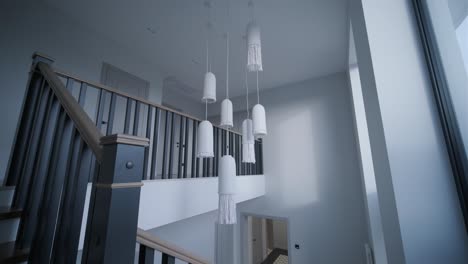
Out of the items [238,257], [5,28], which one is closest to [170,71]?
[5,28]

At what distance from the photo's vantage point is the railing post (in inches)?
22.1

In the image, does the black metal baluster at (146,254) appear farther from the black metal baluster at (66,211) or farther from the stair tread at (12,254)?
the stair tread at (12,254)

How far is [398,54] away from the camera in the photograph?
3.80ft

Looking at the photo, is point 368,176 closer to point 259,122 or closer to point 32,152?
point 259,122

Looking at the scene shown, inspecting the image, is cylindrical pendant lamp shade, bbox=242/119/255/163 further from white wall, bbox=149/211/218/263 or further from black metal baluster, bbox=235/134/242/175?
white wall, bbox=149/211/218/263

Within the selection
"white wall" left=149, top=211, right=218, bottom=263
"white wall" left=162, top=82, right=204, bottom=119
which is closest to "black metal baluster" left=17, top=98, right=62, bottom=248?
"white wall" left=149, top=211, right=218, bottom=263

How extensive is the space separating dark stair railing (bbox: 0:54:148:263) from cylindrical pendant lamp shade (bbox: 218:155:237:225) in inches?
41.5

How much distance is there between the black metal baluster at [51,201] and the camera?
822mm

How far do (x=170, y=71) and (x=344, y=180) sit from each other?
4.36 meters

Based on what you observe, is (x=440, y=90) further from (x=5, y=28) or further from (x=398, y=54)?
(x=5, y=28)

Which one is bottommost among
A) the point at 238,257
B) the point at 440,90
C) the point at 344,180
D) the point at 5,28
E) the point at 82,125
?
the point at 238,257

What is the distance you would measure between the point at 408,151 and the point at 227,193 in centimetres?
126

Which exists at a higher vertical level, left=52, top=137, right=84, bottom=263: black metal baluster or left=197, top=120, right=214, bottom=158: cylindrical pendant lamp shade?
left=197, top=120, right=214, bottom=158: cylindrical pendant lamp shade

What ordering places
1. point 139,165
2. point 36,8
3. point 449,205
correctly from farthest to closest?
point 36,8, point 449,205, point 139,165
